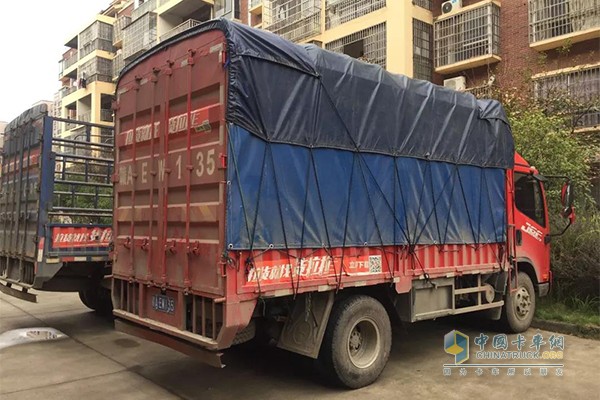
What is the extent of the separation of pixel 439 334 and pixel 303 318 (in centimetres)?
350

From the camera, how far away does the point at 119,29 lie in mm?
37188

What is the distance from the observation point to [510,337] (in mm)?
7461

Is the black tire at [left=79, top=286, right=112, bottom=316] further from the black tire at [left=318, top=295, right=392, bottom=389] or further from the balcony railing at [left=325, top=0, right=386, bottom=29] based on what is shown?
the balcony railing at [left=325, top=0, right=386, bottom=29]

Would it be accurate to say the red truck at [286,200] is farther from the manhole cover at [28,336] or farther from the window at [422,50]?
the window at [422,50]

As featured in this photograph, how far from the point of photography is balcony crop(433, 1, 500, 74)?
53.9 feet

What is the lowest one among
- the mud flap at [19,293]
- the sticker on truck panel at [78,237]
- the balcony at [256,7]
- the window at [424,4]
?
the mud flap at [19,293]

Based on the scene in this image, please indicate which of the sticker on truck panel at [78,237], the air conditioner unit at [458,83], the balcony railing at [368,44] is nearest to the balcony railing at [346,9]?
the balcony railing at [368,44]

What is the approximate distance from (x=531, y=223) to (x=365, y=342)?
3.86 meters

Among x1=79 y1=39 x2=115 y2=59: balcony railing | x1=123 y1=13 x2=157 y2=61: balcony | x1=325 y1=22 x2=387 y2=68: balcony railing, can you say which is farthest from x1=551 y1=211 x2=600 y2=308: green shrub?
x1=79 y1=39 x2=115 y2=59: balcony railing

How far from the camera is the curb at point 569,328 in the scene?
737 centimetres

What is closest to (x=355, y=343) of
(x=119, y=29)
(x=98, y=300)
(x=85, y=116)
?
(x=98, y=300)

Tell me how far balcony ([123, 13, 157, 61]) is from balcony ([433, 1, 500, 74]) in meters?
19.4

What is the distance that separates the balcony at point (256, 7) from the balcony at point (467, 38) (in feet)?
30.8

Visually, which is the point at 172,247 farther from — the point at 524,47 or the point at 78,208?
the point at 524,47
